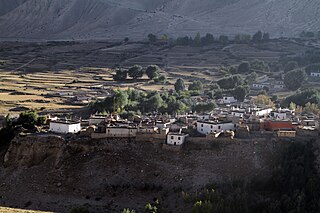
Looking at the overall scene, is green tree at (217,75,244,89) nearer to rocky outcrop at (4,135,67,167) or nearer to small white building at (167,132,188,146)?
small white building at (167,132,188,146)

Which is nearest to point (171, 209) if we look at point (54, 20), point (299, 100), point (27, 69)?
point (299, 100)

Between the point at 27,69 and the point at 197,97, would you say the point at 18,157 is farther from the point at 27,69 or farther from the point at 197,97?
the point at 27,69

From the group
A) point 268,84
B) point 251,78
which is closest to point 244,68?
point 251,78

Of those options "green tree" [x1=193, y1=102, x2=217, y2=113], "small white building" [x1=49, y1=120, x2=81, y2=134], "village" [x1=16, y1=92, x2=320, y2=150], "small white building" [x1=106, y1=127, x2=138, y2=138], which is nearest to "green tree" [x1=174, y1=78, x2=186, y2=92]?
"green tree" [x1=193, y1=102, x2=217, y2=113]

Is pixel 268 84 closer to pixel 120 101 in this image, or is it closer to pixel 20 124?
pixel 120 101

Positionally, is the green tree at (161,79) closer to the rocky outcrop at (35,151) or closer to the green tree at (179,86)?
the green tree at (179,86)

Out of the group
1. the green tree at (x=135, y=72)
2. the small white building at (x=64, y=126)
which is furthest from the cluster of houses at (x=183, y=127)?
the green tree at (x=135, y=72)
